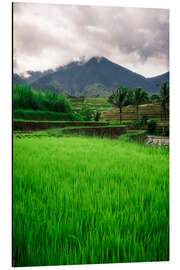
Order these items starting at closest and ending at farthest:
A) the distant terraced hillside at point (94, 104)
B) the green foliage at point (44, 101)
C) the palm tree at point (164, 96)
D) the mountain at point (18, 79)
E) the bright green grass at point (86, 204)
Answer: the bright green grass at point (86, 204) → the mountain at point (18, 79) → the green foliage at point (44, 101) → the palm tree at point (164, 96) → the distant terraced hillside at point (94, 104)

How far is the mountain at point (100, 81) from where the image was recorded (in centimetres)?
207

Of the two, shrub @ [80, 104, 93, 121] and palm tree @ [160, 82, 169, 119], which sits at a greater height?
palm tree @ [160, 82, 169, 119]

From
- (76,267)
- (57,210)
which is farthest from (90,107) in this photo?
(76,267)

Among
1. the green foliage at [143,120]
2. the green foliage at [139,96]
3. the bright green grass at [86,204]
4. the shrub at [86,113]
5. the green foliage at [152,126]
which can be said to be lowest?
the bright green grass at [86,204]

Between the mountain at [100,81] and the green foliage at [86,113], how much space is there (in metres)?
0.18

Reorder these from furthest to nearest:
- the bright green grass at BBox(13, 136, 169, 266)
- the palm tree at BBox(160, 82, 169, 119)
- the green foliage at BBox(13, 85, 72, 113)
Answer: the palm tree at BBox(160, 82, 169, 119) → the green foliage at BBox(13, 85, 72, 113) → the bright green grass at BBox(13, 136, 169, 266)

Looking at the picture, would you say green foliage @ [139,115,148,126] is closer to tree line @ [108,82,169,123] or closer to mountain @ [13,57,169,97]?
tree line @ [108,82,169,123]

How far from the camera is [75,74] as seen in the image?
2.25 metres

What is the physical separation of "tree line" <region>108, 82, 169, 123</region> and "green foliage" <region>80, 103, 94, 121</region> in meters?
0.24

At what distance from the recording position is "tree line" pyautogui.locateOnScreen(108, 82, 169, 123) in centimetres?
205

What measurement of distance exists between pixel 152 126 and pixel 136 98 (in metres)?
0.34

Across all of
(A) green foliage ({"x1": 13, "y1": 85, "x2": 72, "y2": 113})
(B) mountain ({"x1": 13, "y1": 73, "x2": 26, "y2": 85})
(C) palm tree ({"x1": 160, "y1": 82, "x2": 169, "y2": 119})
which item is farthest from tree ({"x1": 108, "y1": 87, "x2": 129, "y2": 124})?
(B) mountain ({"x1": 13, "y1": 73, "x2": 26, "y2": 85})

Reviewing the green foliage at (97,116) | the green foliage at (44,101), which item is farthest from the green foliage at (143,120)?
the green foliage at (44,101)

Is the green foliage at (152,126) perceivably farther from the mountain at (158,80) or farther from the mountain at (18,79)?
the mountain at (18,79)
